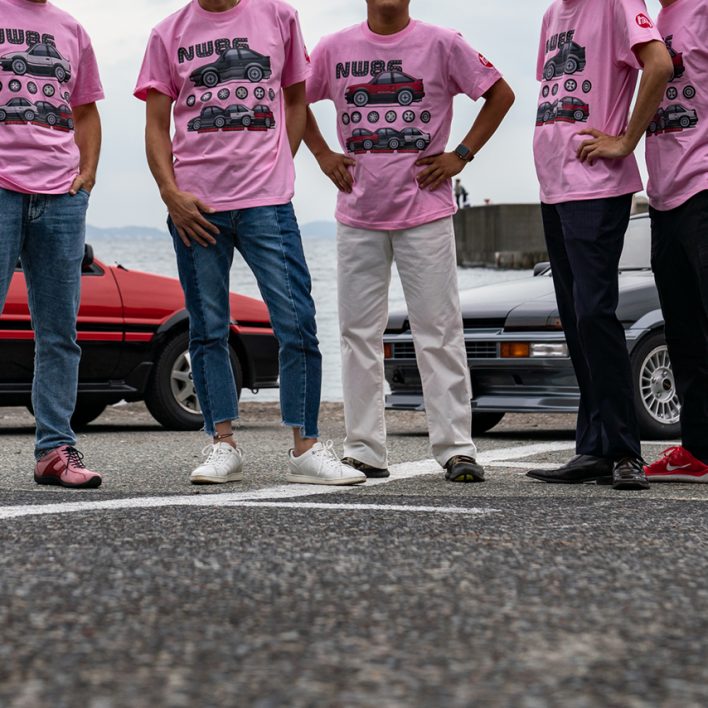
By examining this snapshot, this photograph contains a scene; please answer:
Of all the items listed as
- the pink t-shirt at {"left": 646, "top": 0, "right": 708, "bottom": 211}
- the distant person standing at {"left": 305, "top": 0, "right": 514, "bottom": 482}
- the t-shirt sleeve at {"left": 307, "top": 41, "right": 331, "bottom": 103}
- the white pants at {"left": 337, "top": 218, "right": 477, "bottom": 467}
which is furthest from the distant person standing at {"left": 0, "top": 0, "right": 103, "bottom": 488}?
the pink t-shirt at {"left": 646, "top": 0, "right": 708, "bottom": 211}

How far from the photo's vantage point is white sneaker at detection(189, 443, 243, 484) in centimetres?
549

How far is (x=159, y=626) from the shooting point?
2535 millimetres

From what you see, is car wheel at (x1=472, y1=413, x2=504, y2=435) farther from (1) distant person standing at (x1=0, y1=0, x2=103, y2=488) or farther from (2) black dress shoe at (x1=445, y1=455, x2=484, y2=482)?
(1) distant person standing at (x1=0, y1=0, x2=103, y2=488)

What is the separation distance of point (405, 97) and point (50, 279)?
1522mm

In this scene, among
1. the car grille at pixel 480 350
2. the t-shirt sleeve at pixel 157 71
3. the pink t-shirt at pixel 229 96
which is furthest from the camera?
the car grille at pixel 480 350

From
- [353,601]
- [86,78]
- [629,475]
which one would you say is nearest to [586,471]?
[629,475]

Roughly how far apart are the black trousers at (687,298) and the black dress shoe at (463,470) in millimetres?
804

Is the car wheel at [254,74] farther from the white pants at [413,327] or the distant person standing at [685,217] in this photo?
the distant person standing at [685,217]

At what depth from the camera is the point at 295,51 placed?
18.3 ft

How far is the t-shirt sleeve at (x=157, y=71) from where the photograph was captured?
5539 mm

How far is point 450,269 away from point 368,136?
2.01ft

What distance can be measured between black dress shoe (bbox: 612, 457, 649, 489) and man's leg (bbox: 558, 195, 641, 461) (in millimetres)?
23

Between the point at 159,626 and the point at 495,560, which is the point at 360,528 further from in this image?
the point at 159,626

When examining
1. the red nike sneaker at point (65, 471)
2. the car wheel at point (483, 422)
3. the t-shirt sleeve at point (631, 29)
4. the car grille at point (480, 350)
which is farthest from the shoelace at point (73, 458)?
the car wheel at point (483, 422)
